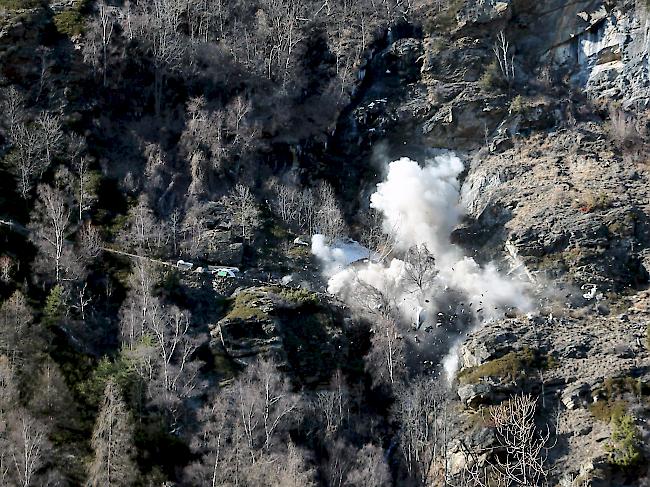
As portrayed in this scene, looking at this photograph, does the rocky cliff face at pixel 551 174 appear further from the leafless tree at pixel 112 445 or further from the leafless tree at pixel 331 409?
the leafless tree at pixel 112 445

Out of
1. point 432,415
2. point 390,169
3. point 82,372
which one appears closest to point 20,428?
point 82,372

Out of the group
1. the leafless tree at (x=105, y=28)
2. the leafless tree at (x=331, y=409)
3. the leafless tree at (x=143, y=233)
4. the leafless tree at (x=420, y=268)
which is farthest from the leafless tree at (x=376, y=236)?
the leafless tree at (x=105, y=28)

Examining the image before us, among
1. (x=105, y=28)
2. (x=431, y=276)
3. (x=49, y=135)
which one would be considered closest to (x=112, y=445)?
(x=431, y=276)

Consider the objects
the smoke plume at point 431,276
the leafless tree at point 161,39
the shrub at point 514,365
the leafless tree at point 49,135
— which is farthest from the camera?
the leafless tree at point 161,39

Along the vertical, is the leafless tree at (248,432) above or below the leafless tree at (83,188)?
below

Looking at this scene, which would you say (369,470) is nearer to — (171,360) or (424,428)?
(424,428)

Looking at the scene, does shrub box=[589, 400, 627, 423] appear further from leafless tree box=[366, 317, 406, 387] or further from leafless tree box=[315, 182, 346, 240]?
leafless tree box=[315, 182, 346, 240]
